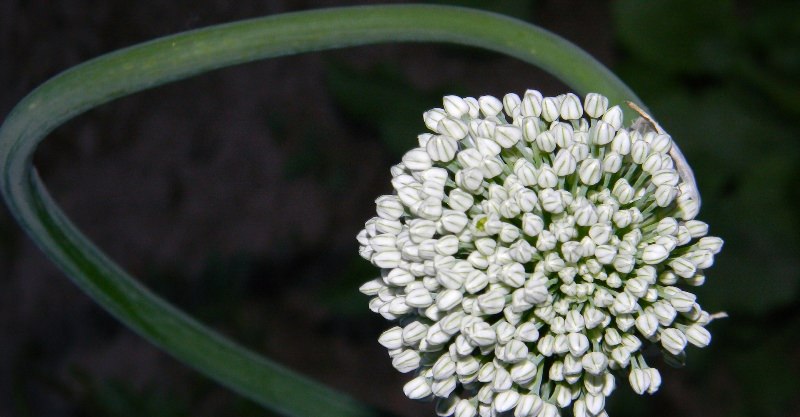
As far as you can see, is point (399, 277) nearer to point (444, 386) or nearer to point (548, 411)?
point (444, 386)

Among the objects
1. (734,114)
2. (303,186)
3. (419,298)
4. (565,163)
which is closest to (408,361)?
(419,298)

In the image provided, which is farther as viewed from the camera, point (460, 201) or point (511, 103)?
point (511, 103)

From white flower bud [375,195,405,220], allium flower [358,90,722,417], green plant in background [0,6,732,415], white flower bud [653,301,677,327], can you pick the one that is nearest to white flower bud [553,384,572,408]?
allium flower [358,90,722,417]

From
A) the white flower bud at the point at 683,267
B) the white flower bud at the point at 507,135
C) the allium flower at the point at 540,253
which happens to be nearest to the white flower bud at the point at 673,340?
the allium flower at the point at 540,253

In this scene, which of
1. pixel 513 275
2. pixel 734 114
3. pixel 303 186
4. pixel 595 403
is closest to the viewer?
pixel 513 275

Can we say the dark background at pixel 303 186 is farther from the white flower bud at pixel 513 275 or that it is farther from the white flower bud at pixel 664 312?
the white flower bud at pixel 513 275

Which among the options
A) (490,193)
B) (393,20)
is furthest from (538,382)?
(393,20)

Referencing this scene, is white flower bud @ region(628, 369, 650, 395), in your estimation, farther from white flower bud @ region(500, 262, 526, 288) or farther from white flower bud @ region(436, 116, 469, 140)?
white flower bud @ region(436, 116, 469, 140)
